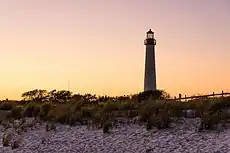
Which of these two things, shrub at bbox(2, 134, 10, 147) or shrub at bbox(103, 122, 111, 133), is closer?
shrub at bbox(103, 122, 111, 133)

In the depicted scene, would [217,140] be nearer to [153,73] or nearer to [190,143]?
[190,143]

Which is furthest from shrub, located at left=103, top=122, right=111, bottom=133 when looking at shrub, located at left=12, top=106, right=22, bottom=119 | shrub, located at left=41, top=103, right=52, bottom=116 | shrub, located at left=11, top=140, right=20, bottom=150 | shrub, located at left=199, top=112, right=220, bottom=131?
shrub, located at left=12, top=106, right=22, bottom=119

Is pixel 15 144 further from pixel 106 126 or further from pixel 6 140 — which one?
pixel 106 126

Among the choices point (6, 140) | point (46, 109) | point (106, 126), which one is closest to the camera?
point (106, 126)

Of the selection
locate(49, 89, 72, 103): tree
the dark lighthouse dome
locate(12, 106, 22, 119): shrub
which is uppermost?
the dark lighthouse dome

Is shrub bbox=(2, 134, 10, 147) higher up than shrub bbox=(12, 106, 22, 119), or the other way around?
shrub bbox=(12, 106, 22, 119)

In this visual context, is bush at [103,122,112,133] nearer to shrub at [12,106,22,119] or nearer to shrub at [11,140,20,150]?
shrub at [11,140,20,150]

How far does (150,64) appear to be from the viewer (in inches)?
2170

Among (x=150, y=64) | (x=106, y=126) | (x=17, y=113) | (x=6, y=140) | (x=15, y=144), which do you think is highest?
(x=150, y=64)

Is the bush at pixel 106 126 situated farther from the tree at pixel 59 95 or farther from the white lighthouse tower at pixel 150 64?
the tree at pixel 59 95

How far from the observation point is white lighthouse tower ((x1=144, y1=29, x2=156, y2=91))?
53.4 metres

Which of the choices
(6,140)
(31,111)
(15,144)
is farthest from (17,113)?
(15,144)

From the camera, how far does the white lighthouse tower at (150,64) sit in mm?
53375

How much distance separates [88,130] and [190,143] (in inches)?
241
